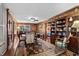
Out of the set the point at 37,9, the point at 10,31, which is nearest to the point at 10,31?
the point at 10,31

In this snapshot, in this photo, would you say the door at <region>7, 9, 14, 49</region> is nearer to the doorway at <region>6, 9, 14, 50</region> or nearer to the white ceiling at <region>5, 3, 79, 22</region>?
the doorway at <region>6, 9, 14, 50</region>

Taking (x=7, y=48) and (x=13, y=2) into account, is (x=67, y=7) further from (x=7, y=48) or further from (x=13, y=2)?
(x=7, y=48)

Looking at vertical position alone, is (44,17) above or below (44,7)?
below

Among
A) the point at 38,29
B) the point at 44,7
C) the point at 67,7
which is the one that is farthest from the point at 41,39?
the point at 67,7

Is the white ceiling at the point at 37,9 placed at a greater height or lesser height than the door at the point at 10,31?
greater

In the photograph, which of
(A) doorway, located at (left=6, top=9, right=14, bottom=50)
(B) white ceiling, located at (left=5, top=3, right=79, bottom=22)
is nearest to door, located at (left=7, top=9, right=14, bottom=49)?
(A) doorway, located at (left=6, top=9, right=14, bottom=50)

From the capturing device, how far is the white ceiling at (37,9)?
262 centimetres

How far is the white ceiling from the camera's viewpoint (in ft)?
8.60

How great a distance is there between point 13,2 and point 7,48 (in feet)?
2.97

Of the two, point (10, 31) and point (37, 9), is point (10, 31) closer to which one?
point (10, 31)

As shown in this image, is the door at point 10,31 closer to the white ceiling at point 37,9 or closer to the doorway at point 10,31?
the doorway at point 10,31

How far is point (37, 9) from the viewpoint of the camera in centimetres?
264

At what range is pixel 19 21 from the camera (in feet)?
8.66

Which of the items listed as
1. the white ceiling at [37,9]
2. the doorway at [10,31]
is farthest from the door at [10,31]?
the white ceiling at [37,9]
